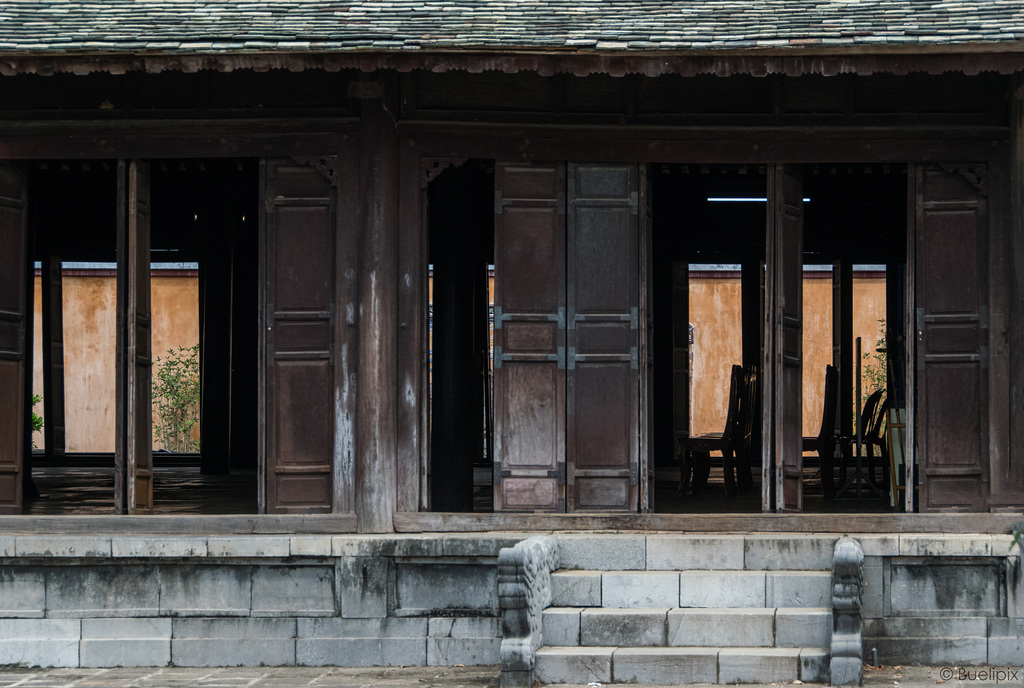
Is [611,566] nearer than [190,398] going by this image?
Yes

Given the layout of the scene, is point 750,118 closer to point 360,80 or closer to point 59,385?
point 360,80

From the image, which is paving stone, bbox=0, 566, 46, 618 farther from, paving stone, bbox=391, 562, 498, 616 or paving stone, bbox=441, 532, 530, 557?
paving stone, bbox=441, 532, 530, 557

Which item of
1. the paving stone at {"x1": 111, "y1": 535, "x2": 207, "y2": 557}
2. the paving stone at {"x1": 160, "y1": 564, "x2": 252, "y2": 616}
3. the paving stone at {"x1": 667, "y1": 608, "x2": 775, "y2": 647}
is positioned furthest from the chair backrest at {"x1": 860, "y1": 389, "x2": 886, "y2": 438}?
the paving stone at {"x1": 111, "y1": 535, "x2": 207, "y2": 557}

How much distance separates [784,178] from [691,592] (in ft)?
10.2

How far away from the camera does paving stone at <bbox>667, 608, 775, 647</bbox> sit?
8.02 meters

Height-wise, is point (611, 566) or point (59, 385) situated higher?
point (59, 385)

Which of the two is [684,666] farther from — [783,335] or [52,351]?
[52,351]

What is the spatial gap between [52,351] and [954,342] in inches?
489

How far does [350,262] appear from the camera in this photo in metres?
9.12

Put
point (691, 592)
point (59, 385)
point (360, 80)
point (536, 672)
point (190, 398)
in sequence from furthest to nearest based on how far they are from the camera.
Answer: point (190, 398), point (59, 385), point (360, 80), point (691, 592), point (536, 672)

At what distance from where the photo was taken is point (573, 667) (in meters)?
7.80

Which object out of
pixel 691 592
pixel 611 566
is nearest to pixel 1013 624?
pixel 691 592

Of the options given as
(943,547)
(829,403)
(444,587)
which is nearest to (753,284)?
(829,403)

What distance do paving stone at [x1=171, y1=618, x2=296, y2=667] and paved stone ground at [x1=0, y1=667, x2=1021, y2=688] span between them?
0.10 meters
